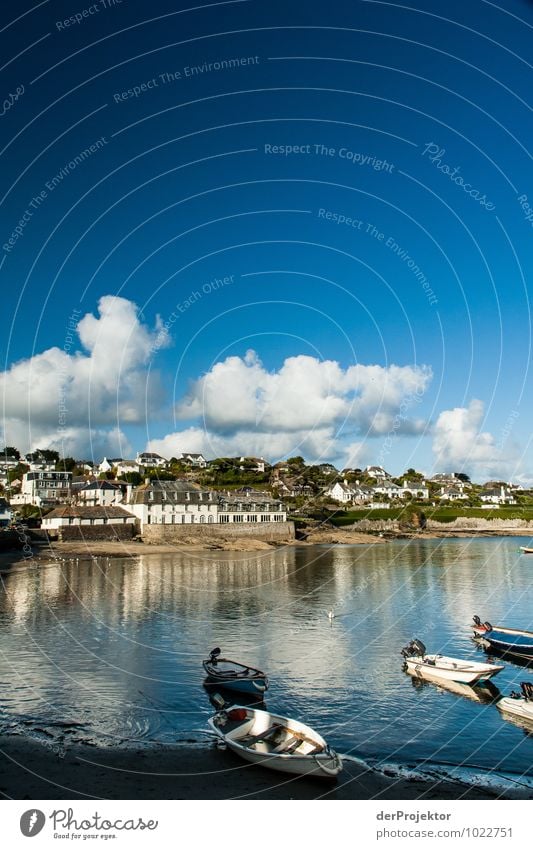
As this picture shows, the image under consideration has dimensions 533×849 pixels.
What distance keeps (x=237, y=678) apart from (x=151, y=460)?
125162mm

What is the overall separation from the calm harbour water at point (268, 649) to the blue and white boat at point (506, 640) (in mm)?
823

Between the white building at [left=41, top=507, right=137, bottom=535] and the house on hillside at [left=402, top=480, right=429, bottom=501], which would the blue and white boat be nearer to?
the white building at [left=41, top=507, right=137, bottom=535]

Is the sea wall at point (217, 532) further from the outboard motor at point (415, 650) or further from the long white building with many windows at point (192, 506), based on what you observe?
the outboard motor at point (415, 650)

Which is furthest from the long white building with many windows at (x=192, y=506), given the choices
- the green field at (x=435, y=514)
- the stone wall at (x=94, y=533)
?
the green field at (x=435, y=514)

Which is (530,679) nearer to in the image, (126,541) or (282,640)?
(282,640)

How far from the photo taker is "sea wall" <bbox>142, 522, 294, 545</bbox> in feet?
264

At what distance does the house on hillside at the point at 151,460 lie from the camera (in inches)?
5497

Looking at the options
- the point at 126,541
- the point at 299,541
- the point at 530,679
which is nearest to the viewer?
the point at 530,679

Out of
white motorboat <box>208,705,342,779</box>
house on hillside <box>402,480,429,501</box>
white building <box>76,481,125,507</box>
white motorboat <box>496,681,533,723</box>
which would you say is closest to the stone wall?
white building <box>76,481,125,507</box>

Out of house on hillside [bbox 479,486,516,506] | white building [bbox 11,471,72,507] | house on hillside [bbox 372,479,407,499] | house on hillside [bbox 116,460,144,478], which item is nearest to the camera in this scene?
white building [bbox 11,471,72,507]

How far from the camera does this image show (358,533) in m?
98.6

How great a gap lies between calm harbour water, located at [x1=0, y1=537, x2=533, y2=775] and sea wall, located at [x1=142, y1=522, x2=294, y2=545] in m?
24.3
